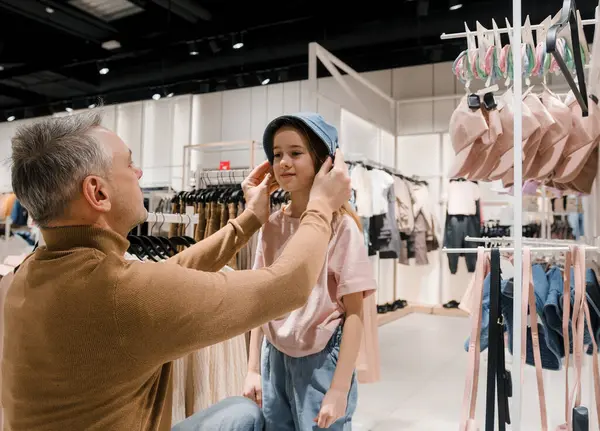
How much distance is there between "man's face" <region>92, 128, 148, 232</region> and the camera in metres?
0.99

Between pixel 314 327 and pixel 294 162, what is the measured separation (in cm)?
45

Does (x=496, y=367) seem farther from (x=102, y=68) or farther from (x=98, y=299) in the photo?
(x=102, y=68)

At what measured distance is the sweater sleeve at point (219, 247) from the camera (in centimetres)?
142

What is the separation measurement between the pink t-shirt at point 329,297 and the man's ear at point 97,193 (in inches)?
23.1

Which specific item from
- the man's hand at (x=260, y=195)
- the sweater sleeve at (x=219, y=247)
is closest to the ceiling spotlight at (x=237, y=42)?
the man's hand at (x=260, y=195)

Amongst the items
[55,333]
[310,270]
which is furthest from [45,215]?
[310,270]

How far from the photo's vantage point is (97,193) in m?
0.96

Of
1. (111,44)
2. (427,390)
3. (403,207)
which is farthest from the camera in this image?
(403,207)

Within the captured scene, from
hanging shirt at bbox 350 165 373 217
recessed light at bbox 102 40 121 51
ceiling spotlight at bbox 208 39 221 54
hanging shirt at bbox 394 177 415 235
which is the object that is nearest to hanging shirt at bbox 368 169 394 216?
hanging shirt at bbox 350 165 373 217

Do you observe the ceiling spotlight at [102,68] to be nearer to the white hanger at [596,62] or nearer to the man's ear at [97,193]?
the white hanger at [596,62]

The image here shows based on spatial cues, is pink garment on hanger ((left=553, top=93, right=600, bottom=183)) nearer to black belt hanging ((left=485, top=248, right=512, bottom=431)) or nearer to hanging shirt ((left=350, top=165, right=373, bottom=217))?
black belt hanging ((left=485, top=248, right=512, bottom=431))

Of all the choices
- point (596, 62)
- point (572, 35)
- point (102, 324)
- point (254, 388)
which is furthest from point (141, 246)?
point (596, 62)

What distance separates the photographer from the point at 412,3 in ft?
15.8

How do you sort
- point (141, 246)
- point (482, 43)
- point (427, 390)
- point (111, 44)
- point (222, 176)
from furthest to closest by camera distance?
point (111, 44) < point (222, 176) < point (427, 390) < point (141, 246) < point (482, 43)
